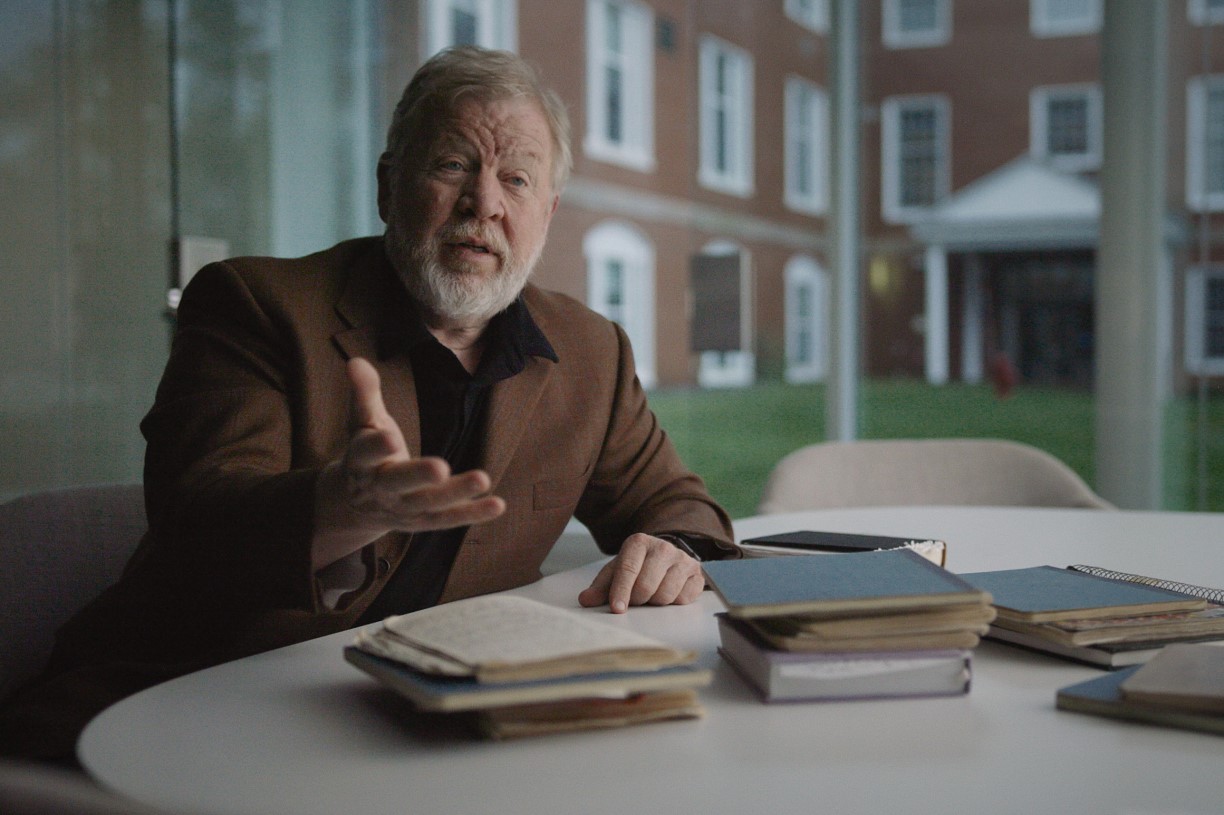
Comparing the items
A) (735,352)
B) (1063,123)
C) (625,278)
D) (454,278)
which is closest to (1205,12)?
(1063,123)

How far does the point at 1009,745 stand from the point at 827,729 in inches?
5.6

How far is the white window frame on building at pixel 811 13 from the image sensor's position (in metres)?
4.45

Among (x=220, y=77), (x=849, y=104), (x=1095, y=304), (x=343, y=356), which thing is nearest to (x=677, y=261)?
(x=849, y=104)

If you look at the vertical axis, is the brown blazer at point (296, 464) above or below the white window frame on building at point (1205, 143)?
below

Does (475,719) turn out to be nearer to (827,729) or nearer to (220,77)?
(827,729)

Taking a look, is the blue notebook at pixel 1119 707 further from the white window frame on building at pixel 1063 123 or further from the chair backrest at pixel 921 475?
the white window frame on building at pixel 1063 123

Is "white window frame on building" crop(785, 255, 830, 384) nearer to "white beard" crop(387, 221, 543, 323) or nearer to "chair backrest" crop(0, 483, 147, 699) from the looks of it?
"white beard" crop(387, 221, 543, 323)

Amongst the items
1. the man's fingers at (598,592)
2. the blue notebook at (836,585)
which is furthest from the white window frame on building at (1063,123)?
the blue notebook at (836,585)

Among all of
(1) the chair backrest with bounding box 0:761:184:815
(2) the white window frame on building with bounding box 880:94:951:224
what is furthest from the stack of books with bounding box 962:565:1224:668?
(2) the white window frame on building with bounding box 880:94:951:224

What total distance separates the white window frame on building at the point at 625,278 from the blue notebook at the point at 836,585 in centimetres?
336

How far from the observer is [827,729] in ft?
3.11

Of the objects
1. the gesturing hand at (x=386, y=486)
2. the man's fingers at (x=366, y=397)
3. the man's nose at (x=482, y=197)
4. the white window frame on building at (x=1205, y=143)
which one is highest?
the white window frame on building at (x=1205, y=143)

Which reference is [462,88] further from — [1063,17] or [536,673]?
[1063,17]

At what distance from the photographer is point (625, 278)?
4613mm
